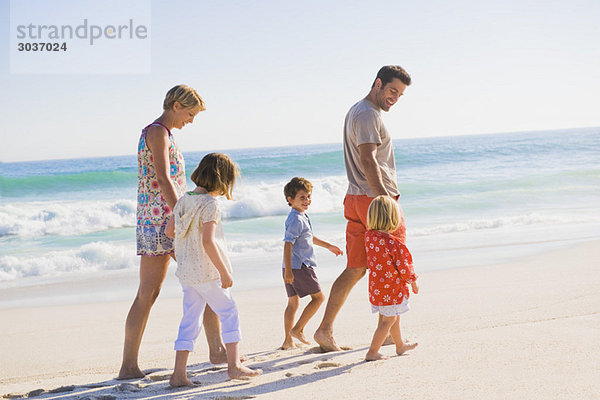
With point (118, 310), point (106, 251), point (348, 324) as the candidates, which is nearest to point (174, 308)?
point (118, 310)

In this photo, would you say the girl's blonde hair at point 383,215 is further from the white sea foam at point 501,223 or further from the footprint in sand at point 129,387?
the white sea foam at point 501,223

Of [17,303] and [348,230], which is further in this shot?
[17,303]

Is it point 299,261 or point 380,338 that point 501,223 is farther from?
point 380,338

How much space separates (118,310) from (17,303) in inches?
62.2

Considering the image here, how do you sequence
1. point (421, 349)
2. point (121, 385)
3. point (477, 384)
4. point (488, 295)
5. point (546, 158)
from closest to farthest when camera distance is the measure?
1. point (477, 384)
2. point (121, 385)
3. point (421, 349)
4. point (488, 295)
5. point (546, 158)

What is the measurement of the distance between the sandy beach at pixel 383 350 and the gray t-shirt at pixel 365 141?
3.50 feet

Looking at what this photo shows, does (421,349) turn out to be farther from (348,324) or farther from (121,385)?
(121,385)

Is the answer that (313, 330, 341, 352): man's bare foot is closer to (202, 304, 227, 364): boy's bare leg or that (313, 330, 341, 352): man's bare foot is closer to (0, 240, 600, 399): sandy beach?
(0, 240, 600, 399): sandy beach

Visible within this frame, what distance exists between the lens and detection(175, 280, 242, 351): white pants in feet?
11.3

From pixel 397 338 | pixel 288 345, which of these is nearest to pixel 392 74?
pixel 397 338

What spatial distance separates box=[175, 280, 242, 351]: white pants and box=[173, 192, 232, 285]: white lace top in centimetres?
6

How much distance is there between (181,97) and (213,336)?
1564 millimetres

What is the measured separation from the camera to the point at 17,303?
6.98 metres

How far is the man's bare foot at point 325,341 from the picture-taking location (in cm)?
408
